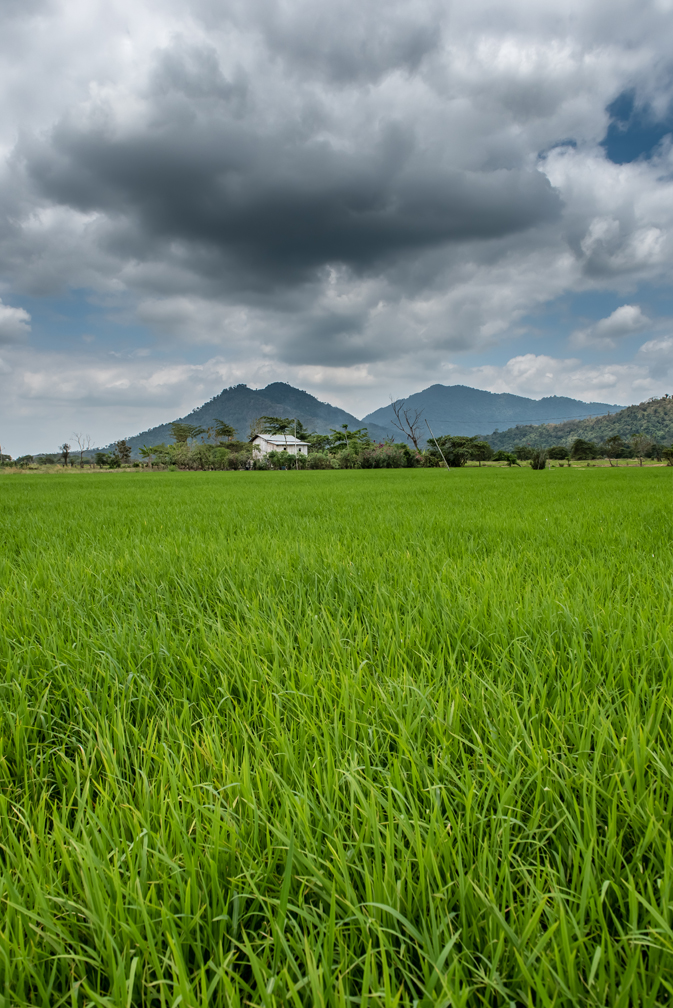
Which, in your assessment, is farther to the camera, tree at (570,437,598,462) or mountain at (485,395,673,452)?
mountain at (485,395,673,452)

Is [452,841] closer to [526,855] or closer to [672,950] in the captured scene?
[526,855]

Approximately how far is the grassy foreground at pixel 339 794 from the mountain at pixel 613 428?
329ft

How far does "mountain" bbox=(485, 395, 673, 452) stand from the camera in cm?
9394

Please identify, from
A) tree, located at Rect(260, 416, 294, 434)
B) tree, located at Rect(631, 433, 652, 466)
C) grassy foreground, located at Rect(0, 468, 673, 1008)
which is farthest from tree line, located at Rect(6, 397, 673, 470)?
grassy foreground, located at Rect(0, 468, 673, 1008)

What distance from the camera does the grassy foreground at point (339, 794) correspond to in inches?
24.2

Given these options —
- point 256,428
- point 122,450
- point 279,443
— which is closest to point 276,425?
point 256,428

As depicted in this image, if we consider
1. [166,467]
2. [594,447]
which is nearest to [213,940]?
[166,467]

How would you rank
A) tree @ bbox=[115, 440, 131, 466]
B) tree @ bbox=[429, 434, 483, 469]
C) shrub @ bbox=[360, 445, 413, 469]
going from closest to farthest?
shrub @ bbox=[360, 445, 413, 469] → tree @ bbox=[429, 434, 483, 469] → tree @ bbox=[115, 440, 131, 466]

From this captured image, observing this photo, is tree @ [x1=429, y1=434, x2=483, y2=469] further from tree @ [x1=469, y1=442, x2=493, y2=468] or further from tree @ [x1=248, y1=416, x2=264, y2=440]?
tree @ [x1=248, y1=416, x2=264, y2=440]

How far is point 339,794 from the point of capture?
34.8 inches

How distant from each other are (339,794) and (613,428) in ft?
393

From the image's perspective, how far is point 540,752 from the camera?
3.21 ft

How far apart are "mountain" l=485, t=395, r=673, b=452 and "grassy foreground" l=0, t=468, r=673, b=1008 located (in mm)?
100215

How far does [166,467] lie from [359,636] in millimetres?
68899
